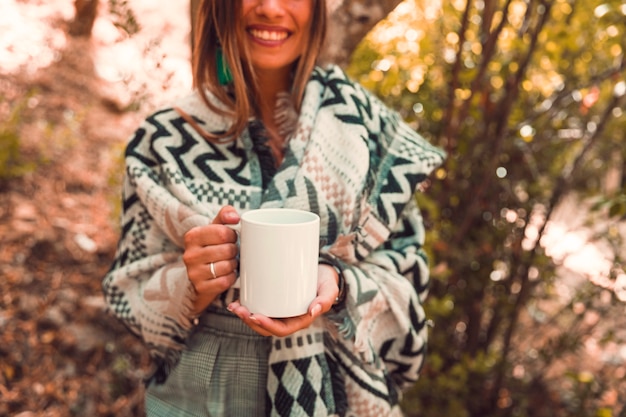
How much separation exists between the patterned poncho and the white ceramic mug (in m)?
0.23

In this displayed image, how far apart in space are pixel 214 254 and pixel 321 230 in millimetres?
288

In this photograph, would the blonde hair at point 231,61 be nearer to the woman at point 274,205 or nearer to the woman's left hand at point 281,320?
the woman at point 274,205

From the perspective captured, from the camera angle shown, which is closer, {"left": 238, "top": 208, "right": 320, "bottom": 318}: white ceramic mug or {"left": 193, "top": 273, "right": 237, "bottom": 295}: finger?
{"left": 238, "top": 208, "right": 320, "bottom": 318}: white ceramic mug

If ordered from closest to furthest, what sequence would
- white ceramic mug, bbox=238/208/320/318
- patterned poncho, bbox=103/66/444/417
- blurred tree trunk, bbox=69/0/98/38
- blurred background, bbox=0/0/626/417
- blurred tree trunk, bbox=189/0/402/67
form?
white ceramic mug, bbox=238/208/320/318 < patterned poncho, bbox=103/66/444/417 < blurred tree trunk, bbox=189/0/402/67 < blurred background, bbox=0/0/626/417 < blurred tree trunk, bbox=69/0/98/38

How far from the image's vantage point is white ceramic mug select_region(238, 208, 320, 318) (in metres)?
0.93

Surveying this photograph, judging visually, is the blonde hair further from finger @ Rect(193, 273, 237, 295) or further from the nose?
finger @ Rect(193, 273, 237, 295)

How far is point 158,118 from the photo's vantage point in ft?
4.44

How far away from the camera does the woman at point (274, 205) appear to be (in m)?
1.24

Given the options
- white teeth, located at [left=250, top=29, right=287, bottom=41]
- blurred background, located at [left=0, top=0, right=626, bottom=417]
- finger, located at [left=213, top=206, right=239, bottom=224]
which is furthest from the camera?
blurred background, located at [left=0, top=0, right=626, bottom=417]

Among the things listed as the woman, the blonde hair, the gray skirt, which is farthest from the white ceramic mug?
the blonde hair

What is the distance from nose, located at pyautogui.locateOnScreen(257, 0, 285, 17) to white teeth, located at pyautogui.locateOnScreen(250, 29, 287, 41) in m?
0.05

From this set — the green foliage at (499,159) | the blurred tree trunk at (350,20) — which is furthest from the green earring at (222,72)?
the green foliage at (499,159)

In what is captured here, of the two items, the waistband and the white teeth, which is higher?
the white teeth

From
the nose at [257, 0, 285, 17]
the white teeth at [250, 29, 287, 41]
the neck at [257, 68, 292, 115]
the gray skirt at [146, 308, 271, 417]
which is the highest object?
the nose at [257, 0, 285, 17]
